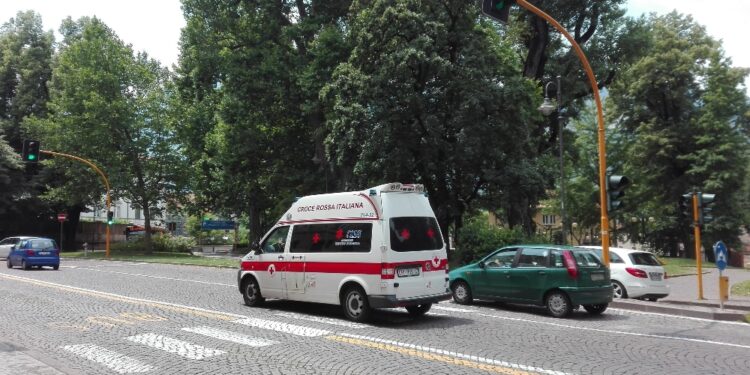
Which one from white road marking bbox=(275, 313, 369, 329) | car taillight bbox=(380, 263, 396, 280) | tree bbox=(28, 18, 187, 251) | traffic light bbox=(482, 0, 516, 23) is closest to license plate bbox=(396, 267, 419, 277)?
car taillight bbox=(380, 263, 396, 280)

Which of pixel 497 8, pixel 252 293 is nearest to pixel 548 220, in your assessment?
pixel 252 293

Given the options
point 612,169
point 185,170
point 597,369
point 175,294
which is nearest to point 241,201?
point 185,170

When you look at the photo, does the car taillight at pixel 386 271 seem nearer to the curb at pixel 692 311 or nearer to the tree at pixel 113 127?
the curb at pixel 692 311

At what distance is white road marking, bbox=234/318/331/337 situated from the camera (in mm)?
9633

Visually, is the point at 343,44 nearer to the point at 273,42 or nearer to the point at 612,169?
the point at 273,42

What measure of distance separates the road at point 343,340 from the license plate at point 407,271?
3.11ft

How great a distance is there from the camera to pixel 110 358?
782 cm

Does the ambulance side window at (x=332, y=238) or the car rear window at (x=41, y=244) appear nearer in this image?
the ambulance side window at (x=332, y=238)

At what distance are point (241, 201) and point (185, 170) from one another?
6364mm

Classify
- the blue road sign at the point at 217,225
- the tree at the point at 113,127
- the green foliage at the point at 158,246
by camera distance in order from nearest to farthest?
1. the tree at the point at 113,127
2. the green foliage at the point at 158,246
3. the blue road sign at the point at 217,225

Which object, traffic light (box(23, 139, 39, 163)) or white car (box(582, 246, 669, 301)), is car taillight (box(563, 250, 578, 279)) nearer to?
white car (box(582, 246, 669, 301))

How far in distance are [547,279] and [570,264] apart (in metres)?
0.60

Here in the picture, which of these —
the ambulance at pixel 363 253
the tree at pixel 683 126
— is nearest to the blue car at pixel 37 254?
the ambulance at pixel 363 253

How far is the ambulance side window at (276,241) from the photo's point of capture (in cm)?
1248
